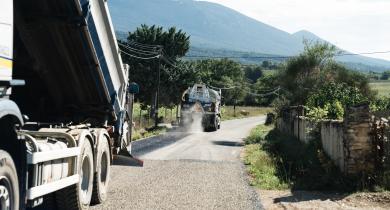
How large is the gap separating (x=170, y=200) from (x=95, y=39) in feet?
10.4

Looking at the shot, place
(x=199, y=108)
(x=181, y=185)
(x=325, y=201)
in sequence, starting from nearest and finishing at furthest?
1. (x=325, y=201)
2. (x=181, y=185)
3. (x=199, y=108)

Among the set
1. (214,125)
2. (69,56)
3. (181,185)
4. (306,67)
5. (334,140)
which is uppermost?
(306,67)

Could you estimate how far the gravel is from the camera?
10314mm

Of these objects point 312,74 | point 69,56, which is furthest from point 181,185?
point 312,74

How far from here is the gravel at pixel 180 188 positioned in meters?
10.3

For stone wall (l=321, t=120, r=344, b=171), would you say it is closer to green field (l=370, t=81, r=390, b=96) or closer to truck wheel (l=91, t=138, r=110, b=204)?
truck wheel (l=91, t=138, r=110, b=204)

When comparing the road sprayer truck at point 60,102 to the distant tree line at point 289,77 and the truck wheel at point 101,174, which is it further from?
the distant tree line at point 289,77

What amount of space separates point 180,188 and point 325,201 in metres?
2.93

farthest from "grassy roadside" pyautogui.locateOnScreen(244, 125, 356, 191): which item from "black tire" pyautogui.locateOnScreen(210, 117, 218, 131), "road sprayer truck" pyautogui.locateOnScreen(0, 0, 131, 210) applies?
"black tire" pyautogui.locateOnScreen(210, 117, 218, 131)

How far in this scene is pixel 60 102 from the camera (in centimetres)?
1051

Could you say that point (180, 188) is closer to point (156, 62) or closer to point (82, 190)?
point (82, 190)

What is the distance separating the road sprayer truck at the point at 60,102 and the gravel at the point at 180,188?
2.57ft

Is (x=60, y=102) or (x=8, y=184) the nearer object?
(x=8, y=184)

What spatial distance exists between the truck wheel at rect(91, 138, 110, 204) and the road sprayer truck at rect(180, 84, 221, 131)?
28659 millimetres
